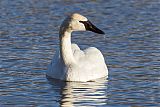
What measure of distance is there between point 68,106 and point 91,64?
3221 mm

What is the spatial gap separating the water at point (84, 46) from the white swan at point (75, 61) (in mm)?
246

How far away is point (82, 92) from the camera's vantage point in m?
14.5

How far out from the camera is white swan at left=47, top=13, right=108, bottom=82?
1595 centimetres

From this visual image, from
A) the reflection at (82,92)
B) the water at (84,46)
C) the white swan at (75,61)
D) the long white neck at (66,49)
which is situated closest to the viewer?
the reflection at (82,92)

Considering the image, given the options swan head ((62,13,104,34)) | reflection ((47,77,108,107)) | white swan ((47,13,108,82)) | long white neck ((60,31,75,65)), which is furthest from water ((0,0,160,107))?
swan head ((62,13,104,34))

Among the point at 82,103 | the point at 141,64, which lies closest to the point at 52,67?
the point at 141,64

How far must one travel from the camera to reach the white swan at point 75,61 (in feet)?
52.3

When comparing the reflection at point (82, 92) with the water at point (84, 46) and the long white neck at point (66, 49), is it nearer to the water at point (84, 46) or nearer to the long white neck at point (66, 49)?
the water at point (84, 46)

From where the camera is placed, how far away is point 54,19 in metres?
23.3

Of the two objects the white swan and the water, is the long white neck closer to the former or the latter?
the white swan

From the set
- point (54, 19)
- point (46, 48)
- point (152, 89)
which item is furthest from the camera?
point (54, 19)

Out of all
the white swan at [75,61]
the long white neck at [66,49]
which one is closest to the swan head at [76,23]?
the white swan at [75,61]

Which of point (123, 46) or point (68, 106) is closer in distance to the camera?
point (68, 106)

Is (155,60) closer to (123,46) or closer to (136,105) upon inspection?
→ (123,46)
